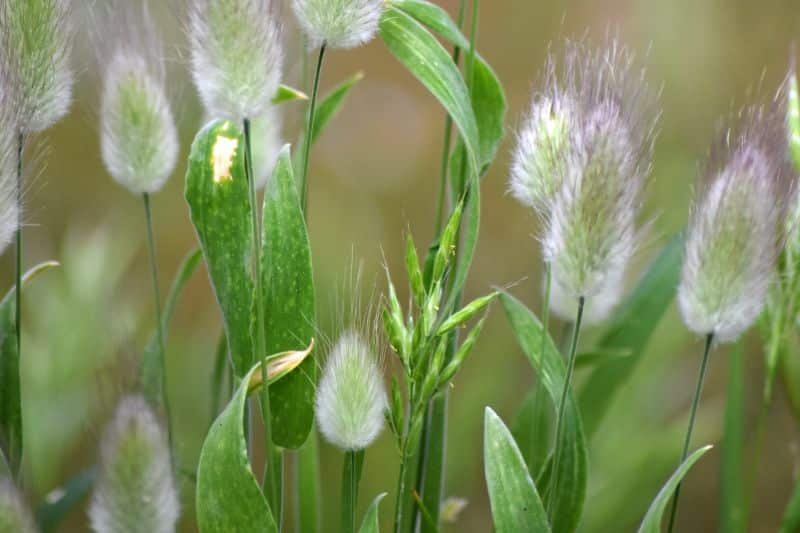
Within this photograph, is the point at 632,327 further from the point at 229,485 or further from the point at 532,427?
the point at 229,485

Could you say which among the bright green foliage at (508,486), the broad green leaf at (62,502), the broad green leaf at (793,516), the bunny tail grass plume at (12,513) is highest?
the bunny tail grass plume at (12,513)

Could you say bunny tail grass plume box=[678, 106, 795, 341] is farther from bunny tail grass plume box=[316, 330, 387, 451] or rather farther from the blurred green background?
the blurred green background

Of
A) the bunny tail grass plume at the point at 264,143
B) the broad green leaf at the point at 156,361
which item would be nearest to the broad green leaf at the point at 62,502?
the broad green leaf at the point at 156,361

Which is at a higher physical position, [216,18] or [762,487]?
[216,18]

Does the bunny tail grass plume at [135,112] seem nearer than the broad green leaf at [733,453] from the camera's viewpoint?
Yes

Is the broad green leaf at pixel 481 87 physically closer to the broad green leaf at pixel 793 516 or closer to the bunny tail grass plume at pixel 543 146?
the bunny tail grass plume at pixel 543 146

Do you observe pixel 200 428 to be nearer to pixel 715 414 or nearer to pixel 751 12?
pixel 715 414

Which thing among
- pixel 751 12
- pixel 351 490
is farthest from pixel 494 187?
pixel 351 490
